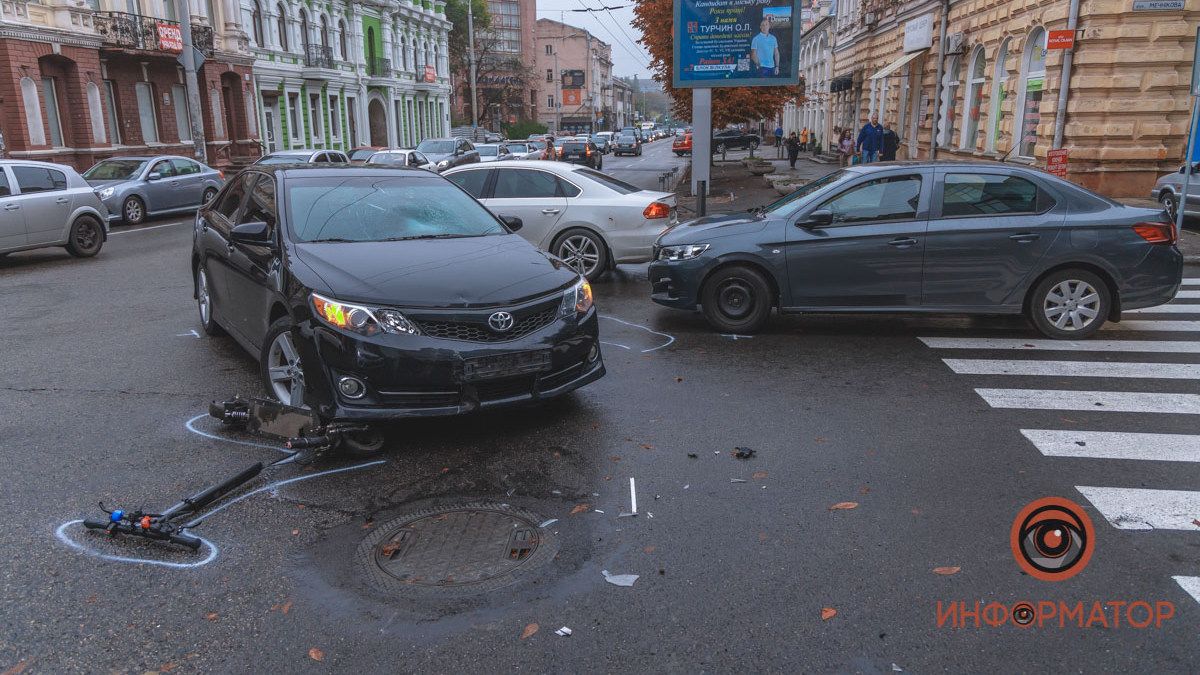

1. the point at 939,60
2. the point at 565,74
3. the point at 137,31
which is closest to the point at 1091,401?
the point at 939,60

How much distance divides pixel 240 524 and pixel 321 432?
0.88 metres

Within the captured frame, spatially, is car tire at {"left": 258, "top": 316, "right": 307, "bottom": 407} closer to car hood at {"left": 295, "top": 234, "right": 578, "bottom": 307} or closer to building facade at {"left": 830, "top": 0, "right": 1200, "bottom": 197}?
car hood at {"left": 295, "top": 234, "right": 578, "bottom": 307}

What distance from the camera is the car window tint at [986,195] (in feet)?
25.8

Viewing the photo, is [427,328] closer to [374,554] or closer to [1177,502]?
[374,554]

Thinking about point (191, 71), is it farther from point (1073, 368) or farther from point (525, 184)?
point (1073, 368)

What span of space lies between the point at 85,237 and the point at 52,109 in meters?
17.5

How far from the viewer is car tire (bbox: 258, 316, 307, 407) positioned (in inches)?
213

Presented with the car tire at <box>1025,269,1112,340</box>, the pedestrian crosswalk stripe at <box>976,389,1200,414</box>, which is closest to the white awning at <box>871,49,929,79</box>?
the car tire at <box>1025,269,1112,340</box>

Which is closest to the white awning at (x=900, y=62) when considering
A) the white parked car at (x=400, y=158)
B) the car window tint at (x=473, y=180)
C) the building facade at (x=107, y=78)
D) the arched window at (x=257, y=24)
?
the white parked car at (x=400, y=158)

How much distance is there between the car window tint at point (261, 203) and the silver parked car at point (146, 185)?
1368 cm

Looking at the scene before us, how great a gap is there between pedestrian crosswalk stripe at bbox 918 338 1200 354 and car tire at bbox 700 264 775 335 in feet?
5.17

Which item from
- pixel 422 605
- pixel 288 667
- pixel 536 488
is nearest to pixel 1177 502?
pixel 536 488

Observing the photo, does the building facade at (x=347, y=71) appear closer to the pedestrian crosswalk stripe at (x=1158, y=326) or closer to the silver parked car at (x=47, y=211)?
the silver parked car at (x=47, y=211)

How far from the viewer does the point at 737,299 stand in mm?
8359
